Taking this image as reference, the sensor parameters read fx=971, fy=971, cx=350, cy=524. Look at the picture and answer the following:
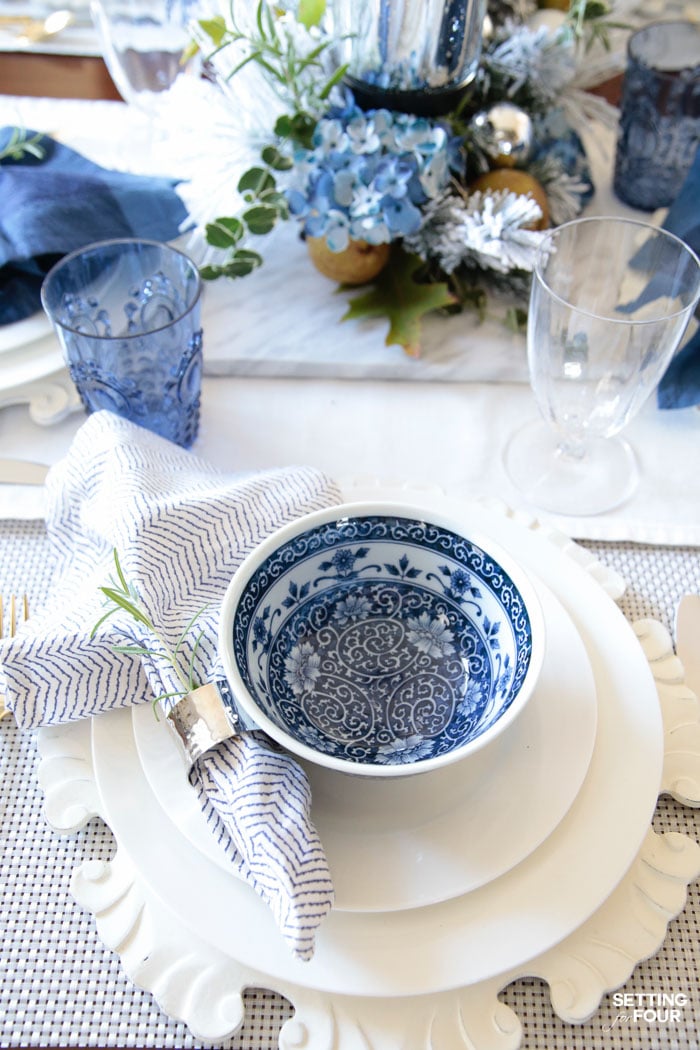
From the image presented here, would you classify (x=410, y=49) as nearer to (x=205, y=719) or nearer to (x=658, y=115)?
(x=658, y=115)

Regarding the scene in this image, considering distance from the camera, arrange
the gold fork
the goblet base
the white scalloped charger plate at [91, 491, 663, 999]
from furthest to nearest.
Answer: the goblet base
the gold fork
the white scalloped charger plate at [91, 491, 663, 999]

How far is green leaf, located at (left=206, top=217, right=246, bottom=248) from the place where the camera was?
2.56 ft

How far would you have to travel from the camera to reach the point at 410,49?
2.44ft

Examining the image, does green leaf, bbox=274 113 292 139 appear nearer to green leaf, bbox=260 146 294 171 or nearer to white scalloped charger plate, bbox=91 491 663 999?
green leaf, bbox=260 146 294 171

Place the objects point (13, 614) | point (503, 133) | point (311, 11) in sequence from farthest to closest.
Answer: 1. point (503, 133)
2. point (311, 11)
3. point (13, 614)

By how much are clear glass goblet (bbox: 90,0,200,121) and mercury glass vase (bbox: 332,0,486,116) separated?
19cm

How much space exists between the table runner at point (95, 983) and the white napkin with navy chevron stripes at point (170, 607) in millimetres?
64

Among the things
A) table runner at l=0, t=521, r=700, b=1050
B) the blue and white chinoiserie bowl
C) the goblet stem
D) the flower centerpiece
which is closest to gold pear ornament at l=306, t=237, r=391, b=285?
the flower centerpiece

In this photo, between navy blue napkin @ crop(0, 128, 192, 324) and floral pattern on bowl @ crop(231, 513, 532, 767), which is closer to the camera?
floral pattern on bowl @ crop(231, 513, 532, 767)

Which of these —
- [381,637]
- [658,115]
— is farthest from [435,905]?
[658,115]

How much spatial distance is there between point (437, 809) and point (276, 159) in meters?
0.53

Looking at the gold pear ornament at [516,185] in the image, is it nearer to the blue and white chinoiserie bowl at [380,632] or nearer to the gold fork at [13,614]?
the blue and white chinoiserie bowl at [380,632]

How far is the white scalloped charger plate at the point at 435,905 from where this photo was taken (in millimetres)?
433

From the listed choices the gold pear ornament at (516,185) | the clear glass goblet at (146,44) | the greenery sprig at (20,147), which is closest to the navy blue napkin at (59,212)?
the greenery sprig at (20,147)
